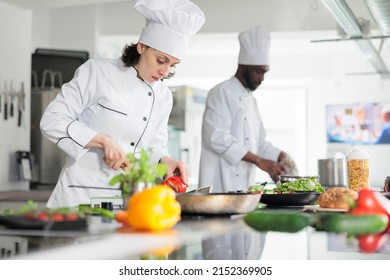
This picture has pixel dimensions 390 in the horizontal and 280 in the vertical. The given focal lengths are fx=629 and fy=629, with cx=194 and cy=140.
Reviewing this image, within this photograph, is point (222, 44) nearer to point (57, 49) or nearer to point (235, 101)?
point (57, 49)

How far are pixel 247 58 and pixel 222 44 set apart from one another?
167 inches

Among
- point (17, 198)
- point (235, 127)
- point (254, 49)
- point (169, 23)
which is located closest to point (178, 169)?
point (169, 23)

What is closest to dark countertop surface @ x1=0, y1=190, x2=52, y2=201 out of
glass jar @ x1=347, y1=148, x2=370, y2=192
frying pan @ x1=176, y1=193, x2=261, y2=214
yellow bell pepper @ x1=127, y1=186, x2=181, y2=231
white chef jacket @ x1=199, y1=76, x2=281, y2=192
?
white chef jacket @ x1=199, y1=76, x2=281, y2=192

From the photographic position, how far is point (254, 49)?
4117 millimetres

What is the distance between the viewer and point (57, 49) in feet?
20.2

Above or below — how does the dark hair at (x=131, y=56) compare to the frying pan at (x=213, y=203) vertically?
above

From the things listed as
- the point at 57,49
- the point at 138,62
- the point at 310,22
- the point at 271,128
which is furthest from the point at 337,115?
the point at 138,62

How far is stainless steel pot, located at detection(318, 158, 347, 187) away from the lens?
14.7 feet

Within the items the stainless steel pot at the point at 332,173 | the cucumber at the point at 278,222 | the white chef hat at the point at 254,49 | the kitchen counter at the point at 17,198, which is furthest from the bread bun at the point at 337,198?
the kitchen counter at the point at 17,198

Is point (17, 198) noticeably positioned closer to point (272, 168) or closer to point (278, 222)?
point (272, 168)

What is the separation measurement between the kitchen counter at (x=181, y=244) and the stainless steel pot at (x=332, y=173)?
3201 millimetres

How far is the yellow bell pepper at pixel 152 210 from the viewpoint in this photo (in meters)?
1.21

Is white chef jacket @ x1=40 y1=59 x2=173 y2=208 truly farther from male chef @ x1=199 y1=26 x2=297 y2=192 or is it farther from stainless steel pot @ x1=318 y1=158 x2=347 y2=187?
stainless steel pot @ x1=318 y1=158 x2=347 y2=187

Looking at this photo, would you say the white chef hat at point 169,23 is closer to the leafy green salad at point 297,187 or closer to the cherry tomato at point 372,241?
the leafy green salad at point 297,187
